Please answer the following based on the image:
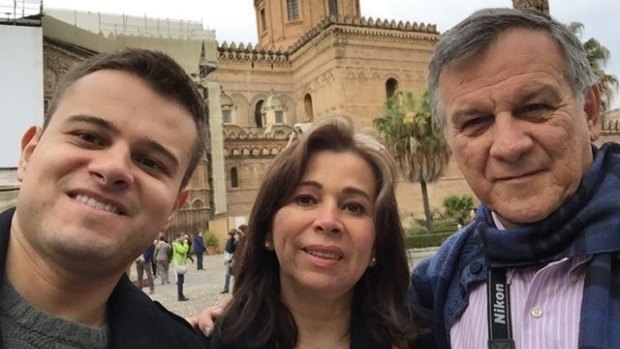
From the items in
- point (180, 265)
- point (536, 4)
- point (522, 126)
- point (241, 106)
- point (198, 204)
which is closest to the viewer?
point (522, 126)

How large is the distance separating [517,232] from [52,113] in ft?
5.11

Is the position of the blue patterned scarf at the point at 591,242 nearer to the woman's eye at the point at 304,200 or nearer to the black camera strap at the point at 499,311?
the black camera strap at the point at 499,311

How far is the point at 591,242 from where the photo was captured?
169cm

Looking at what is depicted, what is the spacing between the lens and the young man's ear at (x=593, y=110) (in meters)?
1.93

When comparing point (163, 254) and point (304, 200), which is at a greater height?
point (304, 200)

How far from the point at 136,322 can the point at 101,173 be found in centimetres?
53

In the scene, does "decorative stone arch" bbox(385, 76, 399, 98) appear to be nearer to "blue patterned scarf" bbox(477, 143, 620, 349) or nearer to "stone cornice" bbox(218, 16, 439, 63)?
"stone cornice" bbox(218, 16, 439, 63)

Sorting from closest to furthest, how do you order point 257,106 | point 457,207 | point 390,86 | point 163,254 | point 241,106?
point 163,254 < point 457,207 < point 390,86 < point 241,106 < point 257,106

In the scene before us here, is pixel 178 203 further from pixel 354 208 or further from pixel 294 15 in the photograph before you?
pixel 294 15

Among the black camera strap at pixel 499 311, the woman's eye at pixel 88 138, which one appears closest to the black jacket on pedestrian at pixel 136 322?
the woman's eye at pixel 88 138

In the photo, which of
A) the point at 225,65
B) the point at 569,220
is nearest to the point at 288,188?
the point at 569,220

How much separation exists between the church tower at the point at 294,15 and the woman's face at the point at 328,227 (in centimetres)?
4143

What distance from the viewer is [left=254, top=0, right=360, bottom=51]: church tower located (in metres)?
42.7

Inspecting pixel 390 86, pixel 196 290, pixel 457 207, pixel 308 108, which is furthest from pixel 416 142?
pixel 308 108
